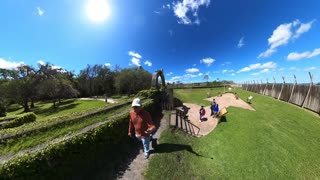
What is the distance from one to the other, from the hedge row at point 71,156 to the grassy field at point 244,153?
6.06ft

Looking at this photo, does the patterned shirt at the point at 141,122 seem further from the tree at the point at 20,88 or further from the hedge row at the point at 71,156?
the tree at the point at 20,88

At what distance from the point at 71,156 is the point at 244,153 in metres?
7.33

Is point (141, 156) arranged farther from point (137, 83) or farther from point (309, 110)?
point (137, 83)

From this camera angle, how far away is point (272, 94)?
1016 inches

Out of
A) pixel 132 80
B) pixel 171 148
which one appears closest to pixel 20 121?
pixel 171 148

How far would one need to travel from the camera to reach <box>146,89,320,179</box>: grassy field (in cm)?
697

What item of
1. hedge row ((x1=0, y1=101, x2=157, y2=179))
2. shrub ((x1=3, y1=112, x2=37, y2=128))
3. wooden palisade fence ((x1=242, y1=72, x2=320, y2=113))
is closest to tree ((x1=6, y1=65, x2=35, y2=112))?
shrub ((x1=3, y1=112, x2=37, y2=128))

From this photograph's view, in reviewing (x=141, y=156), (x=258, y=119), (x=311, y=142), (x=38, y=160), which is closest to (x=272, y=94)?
(x=258, y=119)

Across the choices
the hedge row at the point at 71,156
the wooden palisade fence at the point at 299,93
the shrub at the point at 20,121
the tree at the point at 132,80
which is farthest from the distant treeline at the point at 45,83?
the wooden palisade fence at the point at 299,93

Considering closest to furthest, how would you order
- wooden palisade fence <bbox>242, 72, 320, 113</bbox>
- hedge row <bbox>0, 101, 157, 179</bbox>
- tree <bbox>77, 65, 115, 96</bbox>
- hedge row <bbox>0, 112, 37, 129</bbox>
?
hedge row <bbox>0, 101, 157, 179</bbox> → hedge row <bbox>0, 112, 37, 129</bbox> → wooden palisade fence <bbox>242, 72, 320, 113</bbox> → tree <bbox>77, 65, 115, 96</bbox>

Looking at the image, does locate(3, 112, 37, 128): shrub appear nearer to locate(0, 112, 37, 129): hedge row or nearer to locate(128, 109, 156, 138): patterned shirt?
locate(0, 112, 37, 129): hedge row

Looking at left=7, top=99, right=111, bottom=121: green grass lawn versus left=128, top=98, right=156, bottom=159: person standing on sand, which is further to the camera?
left=7, top=99, right=111, bottom=121: green grass lawn

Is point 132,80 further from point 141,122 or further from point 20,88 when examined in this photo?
point 141,122

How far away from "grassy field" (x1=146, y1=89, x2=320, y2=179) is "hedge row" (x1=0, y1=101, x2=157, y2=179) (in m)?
1.85
